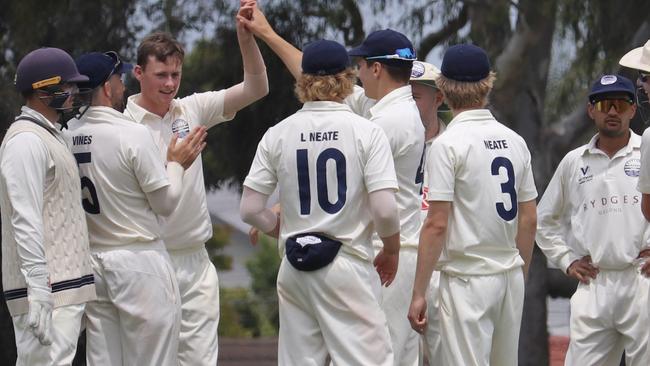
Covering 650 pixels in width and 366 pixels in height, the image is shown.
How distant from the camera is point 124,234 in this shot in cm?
809

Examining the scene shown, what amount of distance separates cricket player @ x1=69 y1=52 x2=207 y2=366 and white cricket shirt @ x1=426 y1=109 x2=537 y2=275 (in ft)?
4.84

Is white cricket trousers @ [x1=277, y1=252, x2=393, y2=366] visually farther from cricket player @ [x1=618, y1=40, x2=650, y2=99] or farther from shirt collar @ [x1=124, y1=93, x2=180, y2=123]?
cricket player @ [x1=618, y1=40, x2=650, y2=99]

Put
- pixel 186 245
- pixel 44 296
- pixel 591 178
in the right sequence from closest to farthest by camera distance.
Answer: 1. pixel 44 296
2. pixel 186 245
3. pixel 591 178

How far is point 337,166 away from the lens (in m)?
7.68

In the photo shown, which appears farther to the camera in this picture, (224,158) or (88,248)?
(224,158)

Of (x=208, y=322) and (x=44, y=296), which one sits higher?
(x=44, y=296)

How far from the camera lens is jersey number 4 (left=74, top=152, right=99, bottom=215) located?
8055 millimetres

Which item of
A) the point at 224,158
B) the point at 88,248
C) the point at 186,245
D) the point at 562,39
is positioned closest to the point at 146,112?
the point at 186,245

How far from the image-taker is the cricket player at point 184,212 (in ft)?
29.2

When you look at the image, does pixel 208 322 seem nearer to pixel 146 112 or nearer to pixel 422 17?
pixel 146 112

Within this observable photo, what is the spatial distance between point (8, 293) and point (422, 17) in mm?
9654

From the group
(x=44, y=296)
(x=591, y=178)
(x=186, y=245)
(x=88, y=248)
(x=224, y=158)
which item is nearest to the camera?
(x=44, y=296)

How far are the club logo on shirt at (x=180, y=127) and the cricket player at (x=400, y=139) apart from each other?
1.16 m

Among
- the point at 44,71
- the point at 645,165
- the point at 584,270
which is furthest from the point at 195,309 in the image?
the point at 645,165
